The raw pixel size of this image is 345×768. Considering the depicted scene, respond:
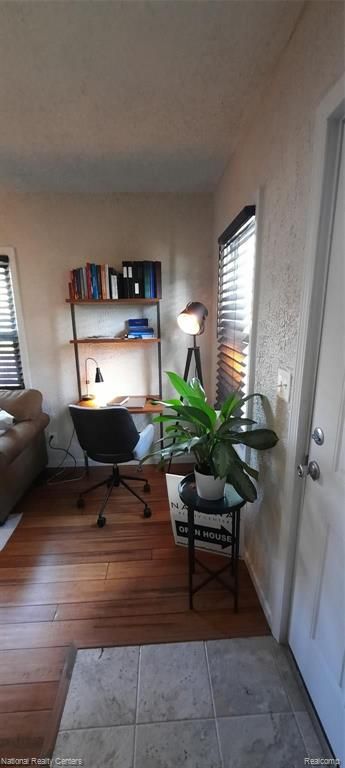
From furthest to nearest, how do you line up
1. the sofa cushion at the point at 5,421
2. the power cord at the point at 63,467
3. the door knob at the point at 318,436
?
the power cord at the point at 63,467
the sofa cushion at the point at 5,421
the door knob at the point at 318,436

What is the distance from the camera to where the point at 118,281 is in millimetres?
2598

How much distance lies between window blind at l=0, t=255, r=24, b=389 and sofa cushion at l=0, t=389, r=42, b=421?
211mm

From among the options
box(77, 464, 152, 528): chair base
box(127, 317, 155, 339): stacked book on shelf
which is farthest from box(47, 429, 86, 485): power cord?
box(127, 317, 155, 339): stacked book on shelf

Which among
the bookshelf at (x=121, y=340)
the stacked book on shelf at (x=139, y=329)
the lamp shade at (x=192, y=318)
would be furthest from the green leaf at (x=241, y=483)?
the stacked book on shelf at (x=139, y=329)

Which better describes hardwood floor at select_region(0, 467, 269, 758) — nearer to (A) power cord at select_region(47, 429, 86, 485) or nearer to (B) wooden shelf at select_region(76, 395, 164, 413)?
(A) power cord at select_region(47, 429, 86, 485)

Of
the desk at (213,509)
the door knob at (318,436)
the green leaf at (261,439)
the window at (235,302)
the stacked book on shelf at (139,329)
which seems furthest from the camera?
the stacked book on shelf at (139,329)

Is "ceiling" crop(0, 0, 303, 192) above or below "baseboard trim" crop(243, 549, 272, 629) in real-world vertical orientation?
above

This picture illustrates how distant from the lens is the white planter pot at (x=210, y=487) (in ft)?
4.79

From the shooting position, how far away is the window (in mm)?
1699

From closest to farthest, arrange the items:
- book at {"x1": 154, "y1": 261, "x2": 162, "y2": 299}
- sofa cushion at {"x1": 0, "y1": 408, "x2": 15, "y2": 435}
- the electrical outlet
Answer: the electrical outlet < sofa cushion at {"x1": 0, "y1": 408, "x2": 15, "y2": 435} < book at {"x1": 154, "y1": 261, "x2": 162, "y2": 299}

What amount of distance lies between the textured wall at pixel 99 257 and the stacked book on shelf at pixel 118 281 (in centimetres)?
21

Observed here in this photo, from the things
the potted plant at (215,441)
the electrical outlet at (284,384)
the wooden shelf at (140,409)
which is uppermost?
the electrical outlet at (284,384)

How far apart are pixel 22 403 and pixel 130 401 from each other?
888mm

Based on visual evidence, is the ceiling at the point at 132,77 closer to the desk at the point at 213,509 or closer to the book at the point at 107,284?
the book at the point at 107,284
